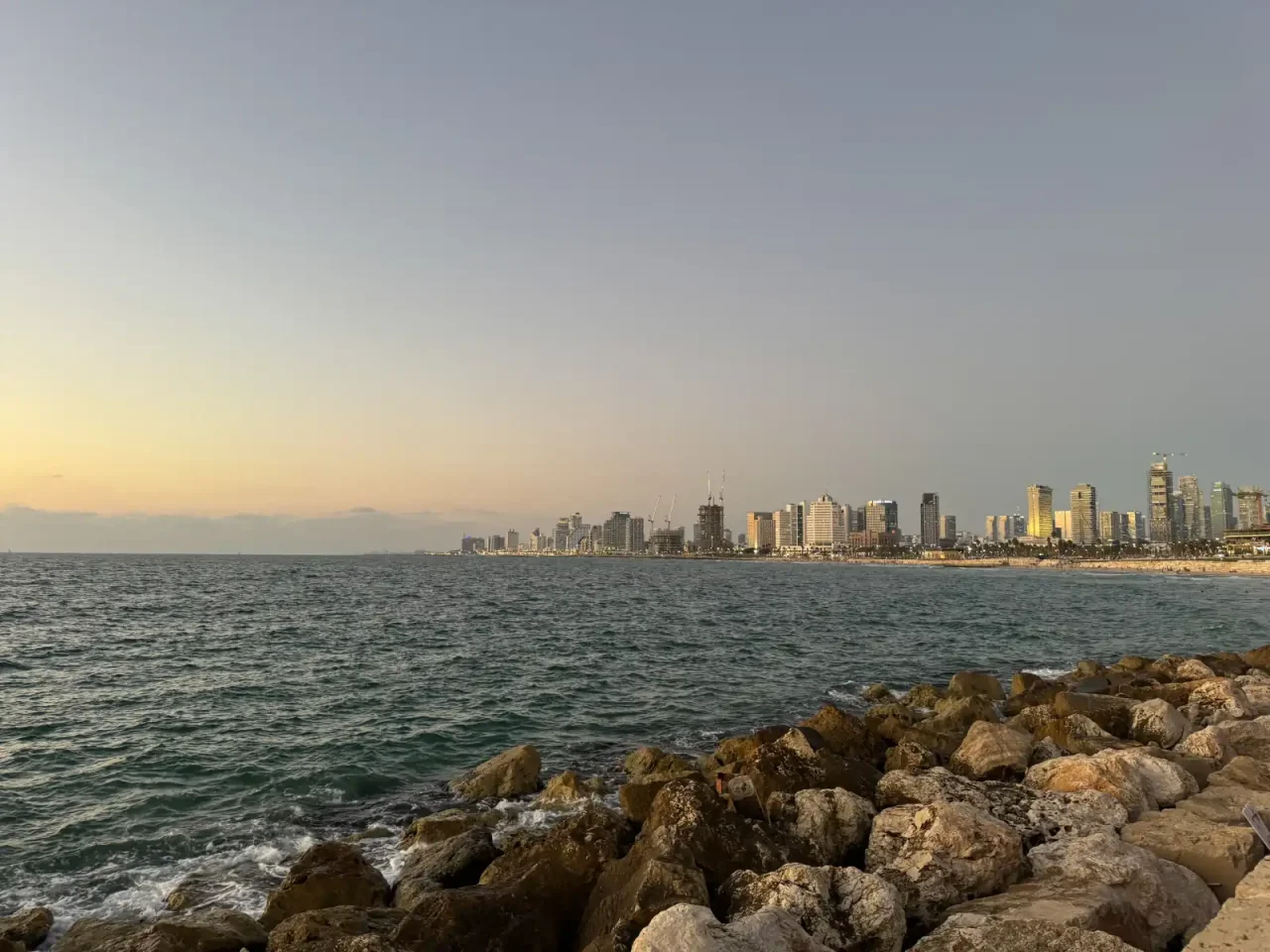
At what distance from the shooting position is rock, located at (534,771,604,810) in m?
14.9

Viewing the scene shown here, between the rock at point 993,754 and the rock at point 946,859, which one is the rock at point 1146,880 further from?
the rock at point 993,754

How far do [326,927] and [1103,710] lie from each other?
17181mm

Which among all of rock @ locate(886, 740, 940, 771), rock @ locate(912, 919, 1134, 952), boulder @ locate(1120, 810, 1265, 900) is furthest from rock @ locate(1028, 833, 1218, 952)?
rock @ locate(886, 740, 940, 771)

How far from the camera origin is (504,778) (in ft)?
52.1

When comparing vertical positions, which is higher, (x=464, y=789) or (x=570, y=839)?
(x=570, y=839)

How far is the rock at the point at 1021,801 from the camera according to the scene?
34.1 ft

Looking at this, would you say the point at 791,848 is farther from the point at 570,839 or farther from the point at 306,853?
the point at 306,853

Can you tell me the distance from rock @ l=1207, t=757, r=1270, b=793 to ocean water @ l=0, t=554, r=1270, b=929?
1091 centimetres

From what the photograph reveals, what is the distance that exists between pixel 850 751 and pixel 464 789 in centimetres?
850

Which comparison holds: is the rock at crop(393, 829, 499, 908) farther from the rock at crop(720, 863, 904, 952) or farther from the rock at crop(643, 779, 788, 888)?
the rock at crop(720, 863, 904, 952)

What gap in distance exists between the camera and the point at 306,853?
10492 millimetres

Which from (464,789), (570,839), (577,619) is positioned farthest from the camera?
(577,619)

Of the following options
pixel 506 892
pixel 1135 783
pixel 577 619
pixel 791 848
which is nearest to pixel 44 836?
pixel 506 892

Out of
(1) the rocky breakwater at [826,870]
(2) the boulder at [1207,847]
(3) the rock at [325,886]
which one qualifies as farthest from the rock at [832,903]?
(3) the rock at [325,886]
